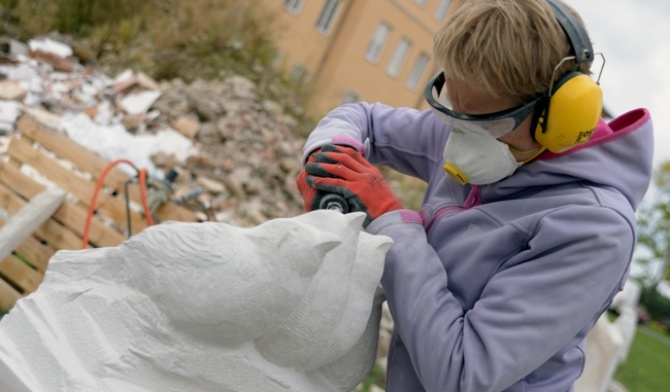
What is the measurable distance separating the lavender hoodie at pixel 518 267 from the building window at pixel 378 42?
1911 cm

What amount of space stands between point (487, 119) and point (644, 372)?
11344 millimetres

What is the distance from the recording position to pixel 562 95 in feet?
4.79

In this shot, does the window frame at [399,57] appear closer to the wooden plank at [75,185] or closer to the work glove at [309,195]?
the wooden plank at [75,185]

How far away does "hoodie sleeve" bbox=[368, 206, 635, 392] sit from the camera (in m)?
1.43

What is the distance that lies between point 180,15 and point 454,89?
28.4 feet

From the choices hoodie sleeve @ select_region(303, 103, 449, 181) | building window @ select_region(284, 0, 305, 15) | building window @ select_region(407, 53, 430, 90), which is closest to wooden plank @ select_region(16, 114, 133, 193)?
hoodie sleeve @ select_region(303, 103, 449, 181)

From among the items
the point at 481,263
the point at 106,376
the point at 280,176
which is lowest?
the point at 280,176

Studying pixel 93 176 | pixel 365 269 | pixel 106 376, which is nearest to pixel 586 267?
pixel 365 269

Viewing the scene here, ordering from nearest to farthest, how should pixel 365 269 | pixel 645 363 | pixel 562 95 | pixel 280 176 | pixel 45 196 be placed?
pixel 562 95 → pixel 365 269 → pixel 45 196 → pixel 280 176 → pixel 645 363

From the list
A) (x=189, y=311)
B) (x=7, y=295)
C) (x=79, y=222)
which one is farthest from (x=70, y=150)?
(x=189, y=311)

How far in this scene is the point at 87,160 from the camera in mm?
3828

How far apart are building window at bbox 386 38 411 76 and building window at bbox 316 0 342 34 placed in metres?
2.74

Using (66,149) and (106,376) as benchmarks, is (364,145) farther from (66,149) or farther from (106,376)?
(66,149)

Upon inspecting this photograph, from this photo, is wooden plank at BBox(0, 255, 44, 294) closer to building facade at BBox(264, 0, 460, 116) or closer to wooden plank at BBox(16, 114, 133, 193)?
wooden plank at BBox(16, 114, 133, 193)
